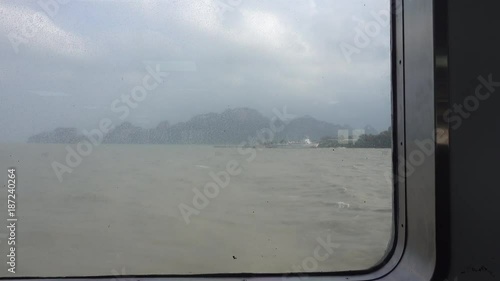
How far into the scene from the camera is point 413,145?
54.1 inches

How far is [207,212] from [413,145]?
2.99 feet

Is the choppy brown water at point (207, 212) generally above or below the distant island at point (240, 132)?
below

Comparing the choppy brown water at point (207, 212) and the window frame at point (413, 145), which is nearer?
the window frame at point (413, 145)

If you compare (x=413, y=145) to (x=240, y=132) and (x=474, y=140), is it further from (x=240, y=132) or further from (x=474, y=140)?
(x=240, y=132)

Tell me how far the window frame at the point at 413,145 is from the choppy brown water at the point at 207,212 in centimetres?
5

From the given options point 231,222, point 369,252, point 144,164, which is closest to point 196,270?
point 231,222

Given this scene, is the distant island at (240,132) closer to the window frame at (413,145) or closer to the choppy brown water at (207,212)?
the choppy brown water at (207,212)

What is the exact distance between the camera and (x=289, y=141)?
1523 millimetres

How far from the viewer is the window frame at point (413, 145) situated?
123cm

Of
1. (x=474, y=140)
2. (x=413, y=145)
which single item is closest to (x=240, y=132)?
(x=413, y=145)

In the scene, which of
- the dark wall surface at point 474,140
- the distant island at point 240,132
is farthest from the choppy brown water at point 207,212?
the dark wall surface at point 474,140

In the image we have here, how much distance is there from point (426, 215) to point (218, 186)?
0.85 m

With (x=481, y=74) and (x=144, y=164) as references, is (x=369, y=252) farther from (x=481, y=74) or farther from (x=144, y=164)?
(x=144, y=164)

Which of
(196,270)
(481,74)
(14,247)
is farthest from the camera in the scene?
(196,270)
